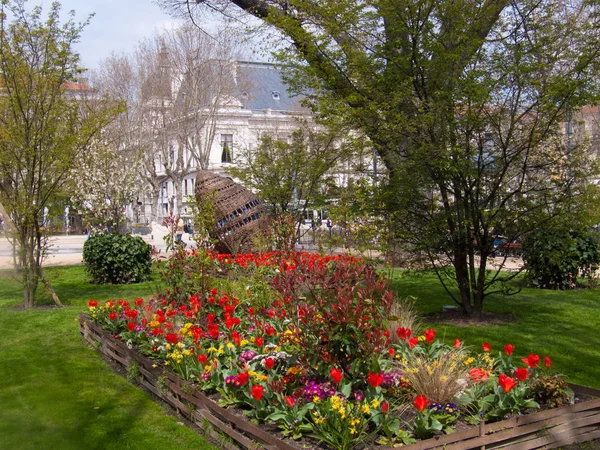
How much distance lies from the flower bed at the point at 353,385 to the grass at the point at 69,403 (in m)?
0.26

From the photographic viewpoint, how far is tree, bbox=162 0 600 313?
26.2 ft

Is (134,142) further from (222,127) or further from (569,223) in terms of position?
(569,223)

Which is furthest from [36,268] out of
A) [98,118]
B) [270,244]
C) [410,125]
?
[410,125]

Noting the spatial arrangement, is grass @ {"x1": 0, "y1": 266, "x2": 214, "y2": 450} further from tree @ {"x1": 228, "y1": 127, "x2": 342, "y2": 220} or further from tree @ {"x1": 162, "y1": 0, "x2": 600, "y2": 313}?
tree @ {"x1": 228, "y1": 127, "x2": 342, "y2": 220}

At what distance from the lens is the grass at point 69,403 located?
4.67m

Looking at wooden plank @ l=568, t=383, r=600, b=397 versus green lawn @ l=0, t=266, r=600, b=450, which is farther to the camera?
green lawn @ l=0, t=266, r=600, b=450

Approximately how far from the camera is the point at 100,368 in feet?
21.9

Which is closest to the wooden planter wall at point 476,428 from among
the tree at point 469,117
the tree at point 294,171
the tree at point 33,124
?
the tree at point 469,117

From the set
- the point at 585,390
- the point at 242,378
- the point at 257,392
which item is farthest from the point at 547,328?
the point at 257,392

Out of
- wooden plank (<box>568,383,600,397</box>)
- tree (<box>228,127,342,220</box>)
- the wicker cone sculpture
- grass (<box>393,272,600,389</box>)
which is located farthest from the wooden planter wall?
tree (<box>228,127,342,220</box>)

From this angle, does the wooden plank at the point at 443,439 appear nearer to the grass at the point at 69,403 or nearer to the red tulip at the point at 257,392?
the red tulip at the point at 257,392

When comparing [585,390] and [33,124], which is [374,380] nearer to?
[585,390]

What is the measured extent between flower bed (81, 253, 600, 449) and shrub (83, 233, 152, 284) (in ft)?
25.6

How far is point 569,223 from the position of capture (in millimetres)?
8109
